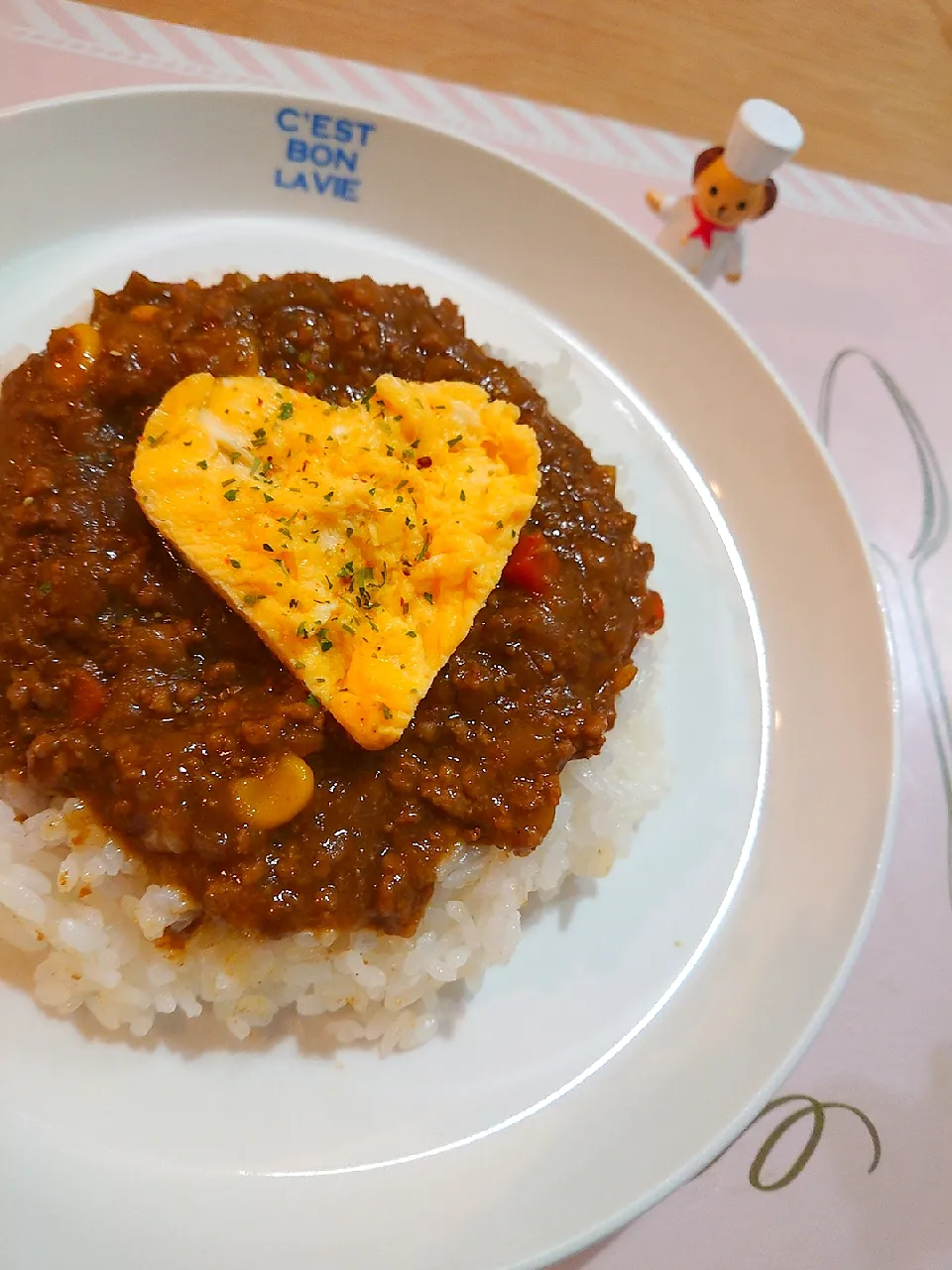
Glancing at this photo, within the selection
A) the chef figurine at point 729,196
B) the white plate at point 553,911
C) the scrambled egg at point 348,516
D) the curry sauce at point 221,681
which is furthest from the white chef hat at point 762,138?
the curry sauce at point 221,681

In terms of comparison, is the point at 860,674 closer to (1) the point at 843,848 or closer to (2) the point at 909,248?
(1) the point at 843,848

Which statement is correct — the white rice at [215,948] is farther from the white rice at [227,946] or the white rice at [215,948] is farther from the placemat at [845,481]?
the placemat at [845,481]

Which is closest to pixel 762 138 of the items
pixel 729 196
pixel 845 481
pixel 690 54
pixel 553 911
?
pixel 729 196

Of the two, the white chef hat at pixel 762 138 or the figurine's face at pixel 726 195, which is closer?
the white chef hat at pixel 762 138

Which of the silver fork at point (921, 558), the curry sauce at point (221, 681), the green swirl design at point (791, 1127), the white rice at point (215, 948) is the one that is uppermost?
the silver fork at point (921, 558)

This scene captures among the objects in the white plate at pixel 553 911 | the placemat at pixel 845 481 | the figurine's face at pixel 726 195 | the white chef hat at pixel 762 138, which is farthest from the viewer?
the figurine's face at pixel 726 195
